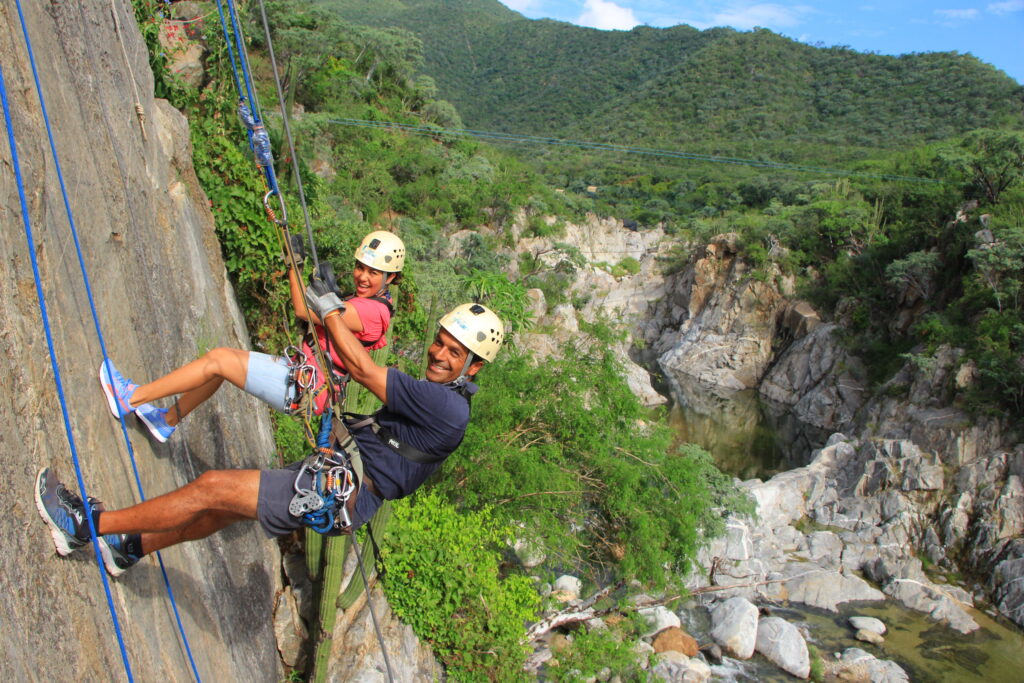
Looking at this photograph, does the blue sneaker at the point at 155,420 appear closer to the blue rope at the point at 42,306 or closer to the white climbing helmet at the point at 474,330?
the blue rope at the point at 42,306

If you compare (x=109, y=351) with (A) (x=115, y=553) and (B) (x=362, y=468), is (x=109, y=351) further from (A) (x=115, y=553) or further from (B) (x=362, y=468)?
(B) (x=362, y=468)

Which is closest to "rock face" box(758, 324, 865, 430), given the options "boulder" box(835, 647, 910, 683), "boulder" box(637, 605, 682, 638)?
"boulder" box(835, 647, 910, 683)

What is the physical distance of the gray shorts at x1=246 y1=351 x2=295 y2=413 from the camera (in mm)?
3236

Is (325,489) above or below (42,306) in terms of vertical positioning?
below

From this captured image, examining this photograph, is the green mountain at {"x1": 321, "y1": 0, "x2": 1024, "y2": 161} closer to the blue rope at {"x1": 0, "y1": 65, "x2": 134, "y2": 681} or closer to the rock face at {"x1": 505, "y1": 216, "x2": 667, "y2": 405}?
the rock face at {"x1": 505, "y1": 216, "x2": 667, "y2": 405}

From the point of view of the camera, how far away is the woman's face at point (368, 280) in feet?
14.2

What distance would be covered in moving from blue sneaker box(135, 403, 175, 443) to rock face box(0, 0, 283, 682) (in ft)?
0.21

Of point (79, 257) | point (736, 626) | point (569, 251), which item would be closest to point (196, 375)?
point (79, 257)

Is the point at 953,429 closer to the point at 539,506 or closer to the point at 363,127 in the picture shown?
the point at 539,506

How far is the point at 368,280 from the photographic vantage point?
4336 millimetres

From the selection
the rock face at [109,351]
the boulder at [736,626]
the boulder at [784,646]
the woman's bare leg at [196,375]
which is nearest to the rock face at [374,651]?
the rock face at [109,351]

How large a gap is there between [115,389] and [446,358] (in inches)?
60.6

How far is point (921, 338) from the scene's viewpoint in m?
21.0

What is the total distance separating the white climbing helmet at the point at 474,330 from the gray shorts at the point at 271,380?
0.79 metres
